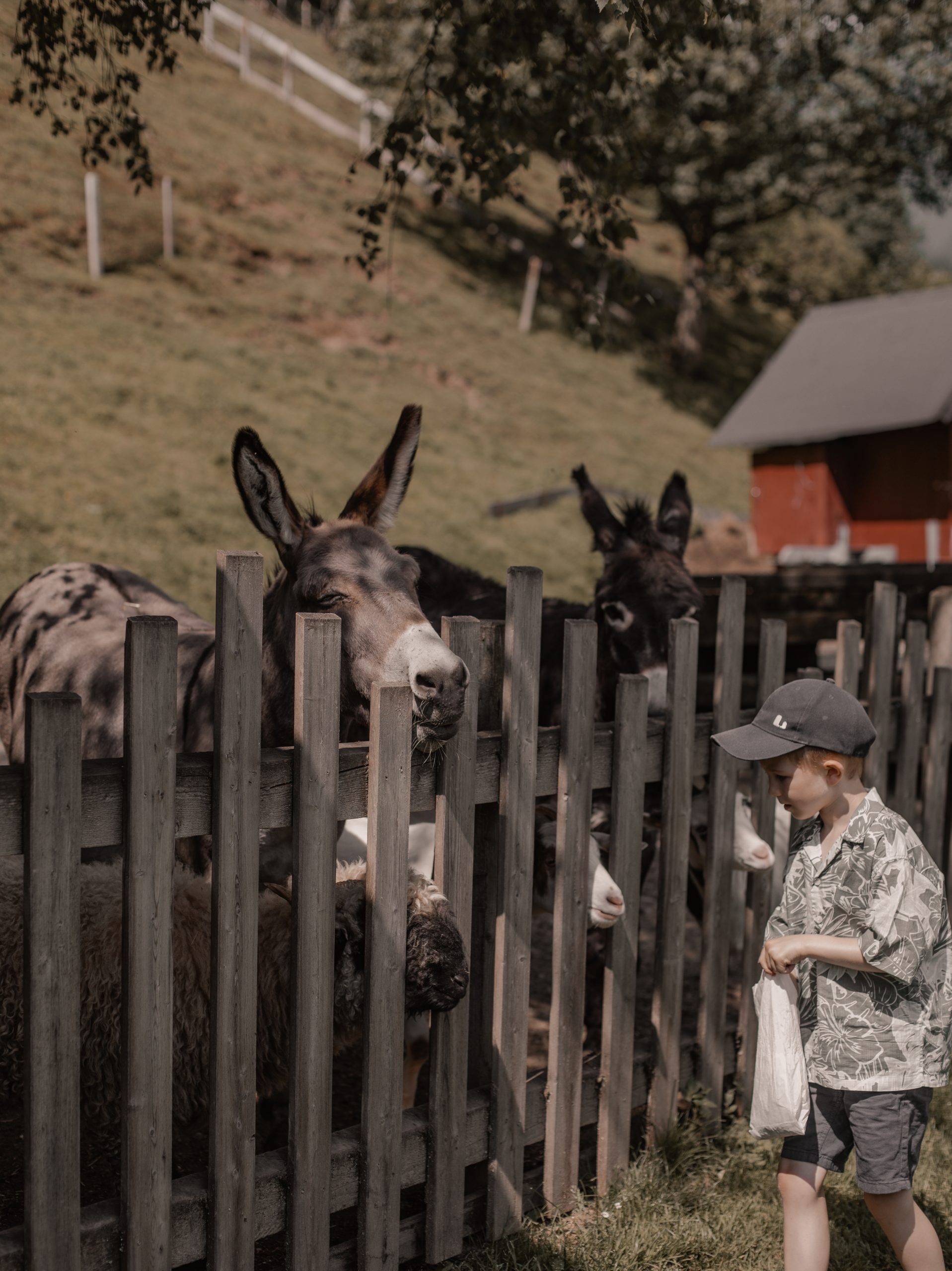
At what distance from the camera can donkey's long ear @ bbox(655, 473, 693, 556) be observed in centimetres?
518

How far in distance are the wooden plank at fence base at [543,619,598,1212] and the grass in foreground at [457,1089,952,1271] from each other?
21 cm

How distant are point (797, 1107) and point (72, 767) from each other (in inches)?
78.8

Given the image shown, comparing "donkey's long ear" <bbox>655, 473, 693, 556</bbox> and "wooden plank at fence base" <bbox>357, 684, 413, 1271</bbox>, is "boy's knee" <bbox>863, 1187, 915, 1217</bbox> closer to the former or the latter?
"wooden plank at fence base" <bbox>357, 684, 413, 1271</bbox>

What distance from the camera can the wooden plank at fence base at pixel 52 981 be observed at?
223cm

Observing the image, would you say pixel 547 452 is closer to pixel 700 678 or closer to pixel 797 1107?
pixel 700 678

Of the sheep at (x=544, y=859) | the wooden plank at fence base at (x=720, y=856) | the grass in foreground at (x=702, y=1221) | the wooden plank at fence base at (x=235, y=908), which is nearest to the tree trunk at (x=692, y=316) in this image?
the wooden plank at fence base at (x=720, y=856)

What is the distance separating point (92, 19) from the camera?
503 centimetres

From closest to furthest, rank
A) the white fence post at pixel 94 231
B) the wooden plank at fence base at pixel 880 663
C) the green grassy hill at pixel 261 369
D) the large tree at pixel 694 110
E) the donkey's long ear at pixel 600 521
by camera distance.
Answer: the wooden plank at fence base at pixel 880 663 < the donkey's long ear at pixel 600 521 < the large tree at pixel 694 110 < the green grassy hill at pixel 261 369 < the white fence post at pixel 94 231

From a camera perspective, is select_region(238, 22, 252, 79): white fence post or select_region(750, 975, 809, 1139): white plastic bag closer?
select_region(750, 975, 809, 1139): white plastic bag

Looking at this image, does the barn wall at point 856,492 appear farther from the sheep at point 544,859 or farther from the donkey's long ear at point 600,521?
the sheep at point 544,859

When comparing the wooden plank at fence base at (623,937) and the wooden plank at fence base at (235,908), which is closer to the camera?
the wooden plank at fence base at (235,908)

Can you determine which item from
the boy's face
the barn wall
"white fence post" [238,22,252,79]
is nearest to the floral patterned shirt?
the boy's face

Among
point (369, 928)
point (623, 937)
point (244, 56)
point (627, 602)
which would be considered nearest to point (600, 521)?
point (627, 602)

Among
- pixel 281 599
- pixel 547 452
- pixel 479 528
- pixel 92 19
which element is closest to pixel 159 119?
pixel 547 452
